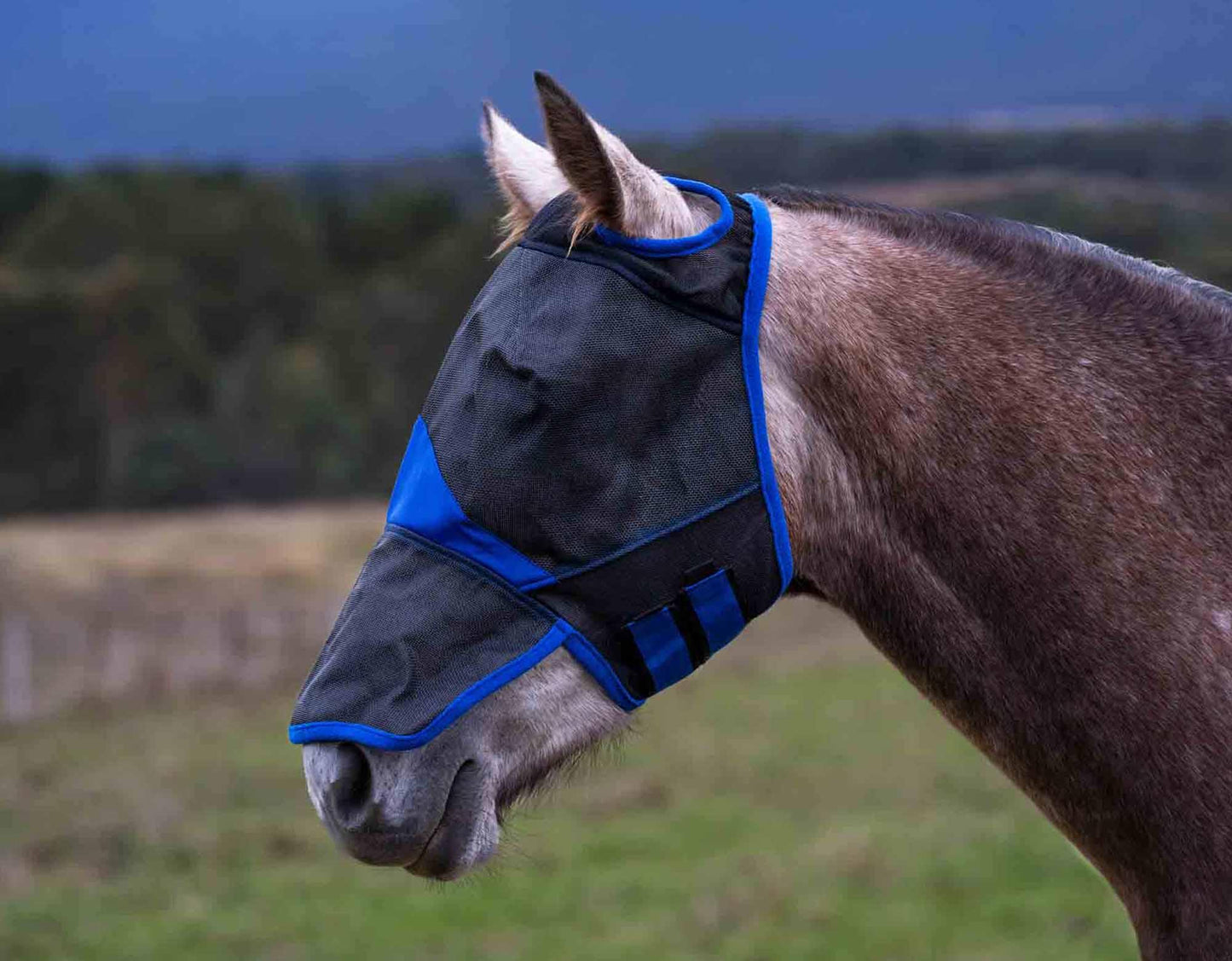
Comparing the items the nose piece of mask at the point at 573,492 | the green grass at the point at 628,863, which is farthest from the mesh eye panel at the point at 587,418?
the green grass at the point at 628,863

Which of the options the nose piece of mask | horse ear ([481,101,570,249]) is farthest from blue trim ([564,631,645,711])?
→ horse ear ([481,101,570,249])

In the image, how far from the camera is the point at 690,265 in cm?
212

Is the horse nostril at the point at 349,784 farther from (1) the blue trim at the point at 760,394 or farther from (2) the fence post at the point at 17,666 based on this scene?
(2) the fence post at the point at 17,666

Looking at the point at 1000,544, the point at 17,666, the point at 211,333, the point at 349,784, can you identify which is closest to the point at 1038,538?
the point at 1000,544

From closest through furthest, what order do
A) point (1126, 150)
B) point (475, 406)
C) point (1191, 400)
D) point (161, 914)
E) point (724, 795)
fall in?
point (475, 406) < point (1191, 400) < point (1126, 150) < point (161, 914) < point (724, 795)

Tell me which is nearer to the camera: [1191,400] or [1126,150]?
[1191,400]

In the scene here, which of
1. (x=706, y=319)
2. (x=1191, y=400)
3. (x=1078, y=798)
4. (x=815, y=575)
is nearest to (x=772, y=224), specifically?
(x=706, y=319)

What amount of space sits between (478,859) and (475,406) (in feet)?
2.34

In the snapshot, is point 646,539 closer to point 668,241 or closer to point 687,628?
point 687,628

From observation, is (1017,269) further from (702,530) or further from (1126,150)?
(1126,150)

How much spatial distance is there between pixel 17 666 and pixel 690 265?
54.2 ft

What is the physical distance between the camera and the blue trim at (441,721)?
198 centimetres

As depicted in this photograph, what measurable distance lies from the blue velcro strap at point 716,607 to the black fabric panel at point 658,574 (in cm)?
2

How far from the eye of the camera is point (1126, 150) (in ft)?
19.6
